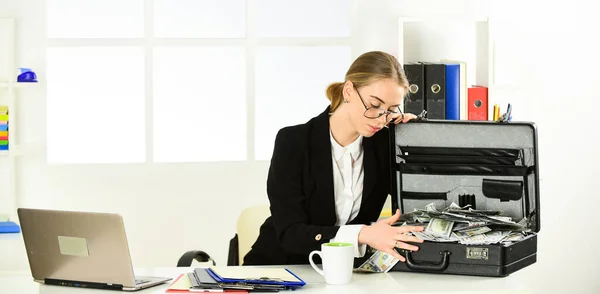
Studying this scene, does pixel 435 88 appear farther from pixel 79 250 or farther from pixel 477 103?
pixel 79 250

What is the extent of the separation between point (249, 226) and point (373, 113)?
84 cm

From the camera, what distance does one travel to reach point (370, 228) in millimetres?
2389

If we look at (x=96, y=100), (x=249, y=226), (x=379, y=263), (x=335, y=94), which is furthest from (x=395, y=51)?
(x=379, y=263)

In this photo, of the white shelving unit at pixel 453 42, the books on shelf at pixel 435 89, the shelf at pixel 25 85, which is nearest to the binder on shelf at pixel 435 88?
the books on shelf at pixel 435 89

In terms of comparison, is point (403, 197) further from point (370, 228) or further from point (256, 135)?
point (256, 135)

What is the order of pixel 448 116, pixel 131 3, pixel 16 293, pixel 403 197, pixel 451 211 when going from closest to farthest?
1. pixel 16 293
2. pixel 451 211
3. pixel 403 197
4. pixel 448 116
5. pixel 131 3

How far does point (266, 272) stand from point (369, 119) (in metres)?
0.54

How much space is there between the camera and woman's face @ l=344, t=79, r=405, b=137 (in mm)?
2527

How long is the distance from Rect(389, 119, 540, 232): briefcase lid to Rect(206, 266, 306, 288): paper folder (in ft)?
1.60

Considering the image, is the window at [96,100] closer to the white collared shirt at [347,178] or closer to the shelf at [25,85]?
the shelf at [25,85]

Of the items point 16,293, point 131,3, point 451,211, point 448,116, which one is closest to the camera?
point 16,293

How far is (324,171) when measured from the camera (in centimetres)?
261

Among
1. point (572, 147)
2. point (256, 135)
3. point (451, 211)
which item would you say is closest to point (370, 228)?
point (451, 211)

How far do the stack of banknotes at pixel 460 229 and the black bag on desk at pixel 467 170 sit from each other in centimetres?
4
